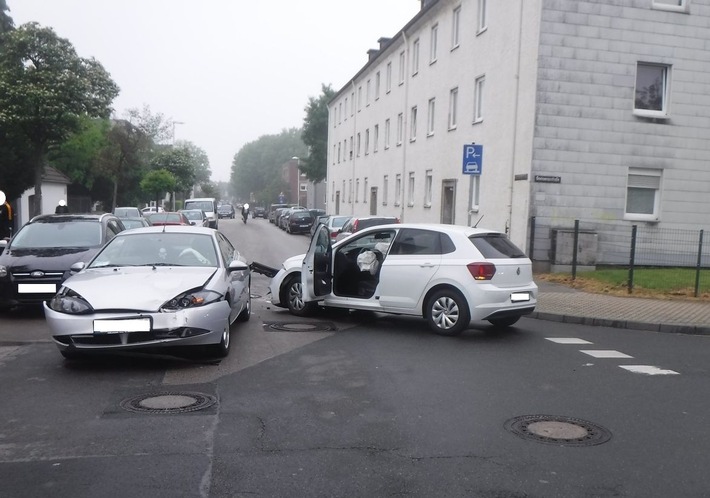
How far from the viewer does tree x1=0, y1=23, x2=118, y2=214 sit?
27312 mm

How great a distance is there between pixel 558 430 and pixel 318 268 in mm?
5746

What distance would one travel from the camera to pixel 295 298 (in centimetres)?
1161

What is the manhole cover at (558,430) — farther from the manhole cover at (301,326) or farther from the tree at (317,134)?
the tree at (317,134)

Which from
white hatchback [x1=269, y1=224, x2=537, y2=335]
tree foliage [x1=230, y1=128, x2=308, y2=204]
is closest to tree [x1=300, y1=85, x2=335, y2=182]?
white hatchback [x1=269, y1=224, x2=537, y2=335]

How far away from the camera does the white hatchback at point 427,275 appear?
31.7 ft

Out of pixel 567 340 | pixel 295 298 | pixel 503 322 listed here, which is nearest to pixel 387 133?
pixel 295 298

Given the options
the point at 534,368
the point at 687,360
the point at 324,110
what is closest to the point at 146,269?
the point at 534,368

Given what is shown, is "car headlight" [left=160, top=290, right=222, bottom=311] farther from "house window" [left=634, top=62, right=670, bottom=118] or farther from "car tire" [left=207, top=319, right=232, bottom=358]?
"house window" [left=634, top=62, right=670, bottom=118]

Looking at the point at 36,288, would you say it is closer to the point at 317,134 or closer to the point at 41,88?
the point at 41,88

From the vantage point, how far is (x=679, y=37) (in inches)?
797

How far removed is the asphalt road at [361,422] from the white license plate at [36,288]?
57.2 inches

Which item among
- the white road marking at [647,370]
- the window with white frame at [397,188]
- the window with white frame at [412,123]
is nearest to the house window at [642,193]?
the white road marking at [647,370]

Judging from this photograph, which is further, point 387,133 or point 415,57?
point 387,133

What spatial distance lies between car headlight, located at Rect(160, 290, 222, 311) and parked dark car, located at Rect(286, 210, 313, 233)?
36.8 m
